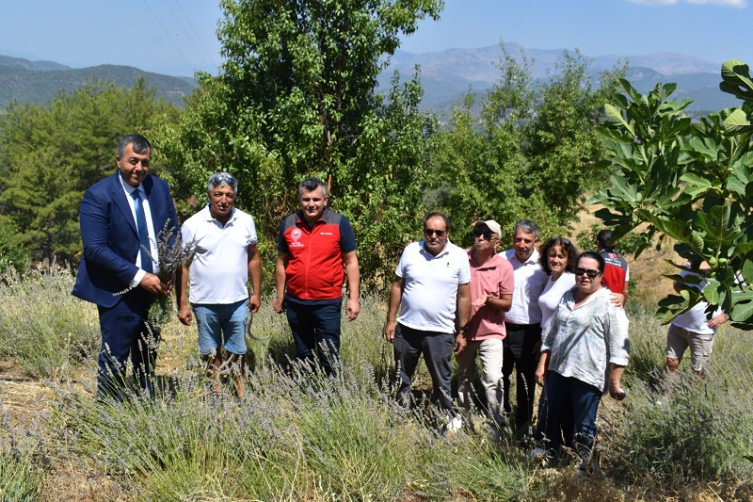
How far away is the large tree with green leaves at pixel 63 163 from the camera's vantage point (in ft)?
149

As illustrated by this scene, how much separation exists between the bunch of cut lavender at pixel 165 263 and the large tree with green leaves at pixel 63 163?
41.3 meters

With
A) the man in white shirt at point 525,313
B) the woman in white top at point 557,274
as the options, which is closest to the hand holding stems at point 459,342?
the man in white shirt at point 525,313

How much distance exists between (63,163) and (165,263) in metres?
51.7

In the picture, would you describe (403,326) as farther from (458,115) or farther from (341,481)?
(458,115)

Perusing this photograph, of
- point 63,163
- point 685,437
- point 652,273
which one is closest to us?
point 685,437

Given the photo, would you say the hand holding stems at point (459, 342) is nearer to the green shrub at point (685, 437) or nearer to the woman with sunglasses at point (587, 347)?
the woman with sunglasses at point (587, 347)

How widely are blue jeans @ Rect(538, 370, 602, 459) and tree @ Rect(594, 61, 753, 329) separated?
5.69ft

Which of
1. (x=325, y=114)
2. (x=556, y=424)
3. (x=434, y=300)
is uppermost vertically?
(x=325, y=114)

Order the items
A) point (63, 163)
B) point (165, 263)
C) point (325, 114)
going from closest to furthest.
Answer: point (165, 263), point (325, 114), point (63, 163)

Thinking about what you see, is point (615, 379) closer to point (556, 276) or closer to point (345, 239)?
point (556, 276)

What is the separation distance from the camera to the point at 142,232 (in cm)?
383

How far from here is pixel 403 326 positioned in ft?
14.5

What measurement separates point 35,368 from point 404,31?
6.26 meters

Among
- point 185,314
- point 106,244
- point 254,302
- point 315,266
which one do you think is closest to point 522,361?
point 315,266
